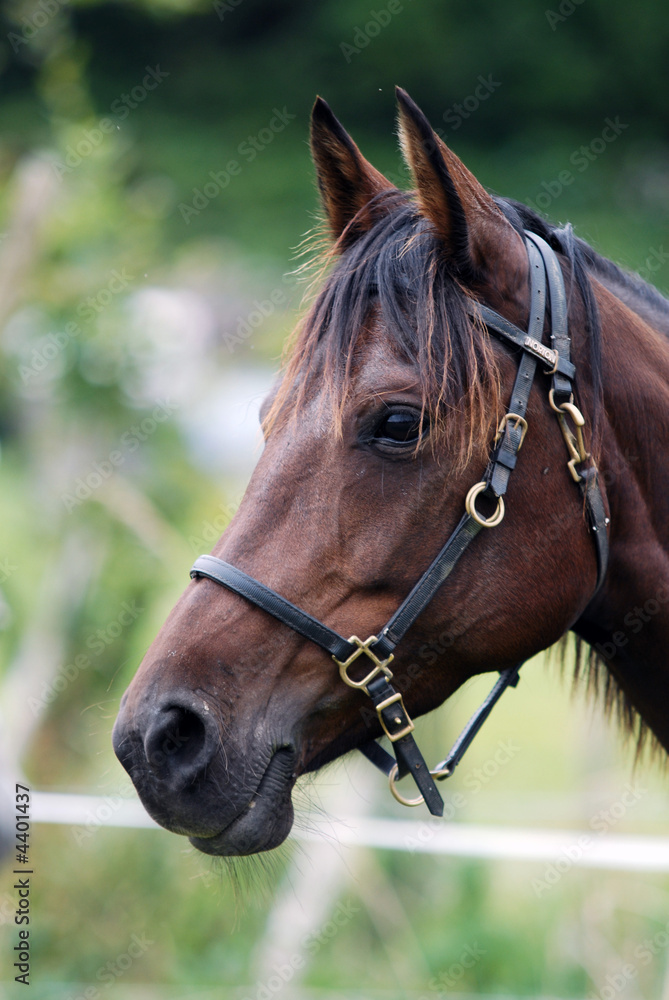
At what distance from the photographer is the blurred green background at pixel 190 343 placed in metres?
3.92

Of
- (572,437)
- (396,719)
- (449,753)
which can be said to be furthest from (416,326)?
(449,753)

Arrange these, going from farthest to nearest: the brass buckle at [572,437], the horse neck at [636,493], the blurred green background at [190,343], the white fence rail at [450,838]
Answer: the blurred green background at [190,343], the white fence rail at [450,838], the horse neck at [636,493], the brass buckle at [572,437]

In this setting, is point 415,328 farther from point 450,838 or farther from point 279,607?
point 450,838

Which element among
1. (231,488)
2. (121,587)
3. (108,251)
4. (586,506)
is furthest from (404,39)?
(586,506)

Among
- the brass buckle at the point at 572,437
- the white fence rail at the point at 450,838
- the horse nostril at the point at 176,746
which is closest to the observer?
the horse nostril at the point at 176,746

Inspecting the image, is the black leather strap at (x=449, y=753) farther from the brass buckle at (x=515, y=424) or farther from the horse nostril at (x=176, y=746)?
the brass buckle at (x=515, y=424)

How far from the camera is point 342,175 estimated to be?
1.86 m

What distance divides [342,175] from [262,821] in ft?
4.54

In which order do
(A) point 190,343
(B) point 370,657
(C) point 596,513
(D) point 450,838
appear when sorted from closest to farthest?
(B) point 370,657
(C) point 596,513
(D) point 450,838
(A) point 190,343

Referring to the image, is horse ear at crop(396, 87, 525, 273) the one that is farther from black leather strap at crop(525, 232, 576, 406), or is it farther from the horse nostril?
the horse nostril

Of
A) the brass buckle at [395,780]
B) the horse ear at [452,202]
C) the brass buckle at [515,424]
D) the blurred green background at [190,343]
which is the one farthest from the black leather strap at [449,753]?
the blurred green background at [190,343]

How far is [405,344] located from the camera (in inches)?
61.2

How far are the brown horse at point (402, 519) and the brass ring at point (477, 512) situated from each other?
12 mm

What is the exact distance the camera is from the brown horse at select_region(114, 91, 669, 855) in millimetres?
1417
